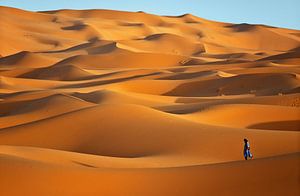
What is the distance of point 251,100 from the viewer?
17.6 m

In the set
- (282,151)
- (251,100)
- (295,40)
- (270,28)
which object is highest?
(270,28)

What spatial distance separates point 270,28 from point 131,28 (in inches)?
1012

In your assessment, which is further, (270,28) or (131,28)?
(270,28)

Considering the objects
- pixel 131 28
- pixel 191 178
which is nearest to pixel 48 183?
pixel 191 178

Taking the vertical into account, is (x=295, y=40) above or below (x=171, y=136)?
above

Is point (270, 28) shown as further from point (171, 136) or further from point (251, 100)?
point (171, 136)

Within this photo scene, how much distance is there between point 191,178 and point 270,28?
8525 centimetres

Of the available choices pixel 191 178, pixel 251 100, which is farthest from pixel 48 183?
pixel 251 100

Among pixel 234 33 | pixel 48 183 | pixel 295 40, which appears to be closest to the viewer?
pixel 48 183

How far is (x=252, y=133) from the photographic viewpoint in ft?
39.0

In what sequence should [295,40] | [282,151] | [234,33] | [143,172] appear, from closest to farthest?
1. [143,172]
2. [282,151]
3. [295,40]
4. [234,33]

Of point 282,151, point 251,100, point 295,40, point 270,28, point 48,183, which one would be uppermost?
point 270,28

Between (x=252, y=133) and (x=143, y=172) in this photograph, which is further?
(x=252, y=133)

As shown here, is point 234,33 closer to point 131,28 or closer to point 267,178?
point 131,28
